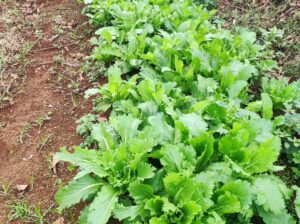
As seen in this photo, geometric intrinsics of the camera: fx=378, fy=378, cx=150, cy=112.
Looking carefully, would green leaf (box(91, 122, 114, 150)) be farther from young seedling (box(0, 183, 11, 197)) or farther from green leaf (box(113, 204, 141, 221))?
young seedling (box(0, 183, 11, 197))

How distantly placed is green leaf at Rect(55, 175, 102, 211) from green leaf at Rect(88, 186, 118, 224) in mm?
128

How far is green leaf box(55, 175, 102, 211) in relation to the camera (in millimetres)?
2832

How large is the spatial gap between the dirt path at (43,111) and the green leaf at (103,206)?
50 cm

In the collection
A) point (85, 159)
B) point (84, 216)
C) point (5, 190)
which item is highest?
point (85, 159)

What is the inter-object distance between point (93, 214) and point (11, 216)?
0.91 m

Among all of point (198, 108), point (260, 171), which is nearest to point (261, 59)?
point (198, 108)

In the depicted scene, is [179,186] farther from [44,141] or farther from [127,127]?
[44,141]

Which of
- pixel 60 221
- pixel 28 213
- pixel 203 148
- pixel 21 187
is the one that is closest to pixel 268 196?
pixel 203 148

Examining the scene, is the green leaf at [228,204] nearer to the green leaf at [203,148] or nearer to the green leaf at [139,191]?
the green leaf at [203,148]

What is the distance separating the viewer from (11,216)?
3.15 meters

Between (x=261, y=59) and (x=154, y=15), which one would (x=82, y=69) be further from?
(x=261, y=59)

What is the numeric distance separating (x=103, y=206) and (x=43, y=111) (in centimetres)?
189

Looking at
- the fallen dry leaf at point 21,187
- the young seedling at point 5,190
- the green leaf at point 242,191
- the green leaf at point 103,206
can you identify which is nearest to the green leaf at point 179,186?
the green leaf at point 242,191

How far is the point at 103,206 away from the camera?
2701mm
